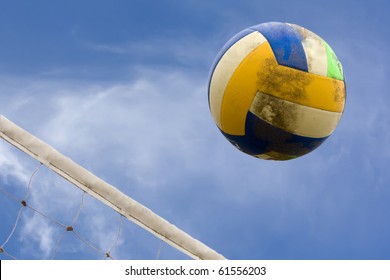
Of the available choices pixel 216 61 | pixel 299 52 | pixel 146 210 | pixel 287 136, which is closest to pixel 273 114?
pixel 287 136

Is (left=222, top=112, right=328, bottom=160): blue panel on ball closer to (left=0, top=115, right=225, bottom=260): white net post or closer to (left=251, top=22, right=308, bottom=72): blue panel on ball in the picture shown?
(left=251, top=22, right=308, bottom=72): blue panel on ball

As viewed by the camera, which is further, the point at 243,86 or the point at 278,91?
the point at 243,86

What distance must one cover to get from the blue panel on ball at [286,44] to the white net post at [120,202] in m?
1.92

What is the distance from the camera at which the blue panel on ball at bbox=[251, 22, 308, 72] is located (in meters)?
5.10

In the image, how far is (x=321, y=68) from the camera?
5.23m

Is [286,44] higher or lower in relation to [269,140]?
higher

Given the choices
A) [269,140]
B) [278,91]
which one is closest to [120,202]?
[269,140]

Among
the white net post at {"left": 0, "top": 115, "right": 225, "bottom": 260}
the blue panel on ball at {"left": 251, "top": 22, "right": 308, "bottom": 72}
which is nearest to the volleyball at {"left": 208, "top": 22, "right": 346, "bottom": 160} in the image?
the blue panel on ball at {"left": 251, "top": 22, "right": 308, "bottom": 72}

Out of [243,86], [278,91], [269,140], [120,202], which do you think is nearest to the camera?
[120,202]

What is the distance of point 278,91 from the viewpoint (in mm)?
5016

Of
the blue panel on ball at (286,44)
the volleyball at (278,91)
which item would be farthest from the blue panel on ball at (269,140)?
the blue panel on ball at (286,44)

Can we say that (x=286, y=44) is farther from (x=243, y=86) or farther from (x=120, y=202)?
(x=120, y=202)

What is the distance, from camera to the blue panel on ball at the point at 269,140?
17.1ft

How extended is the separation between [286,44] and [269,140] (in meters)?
0.98
